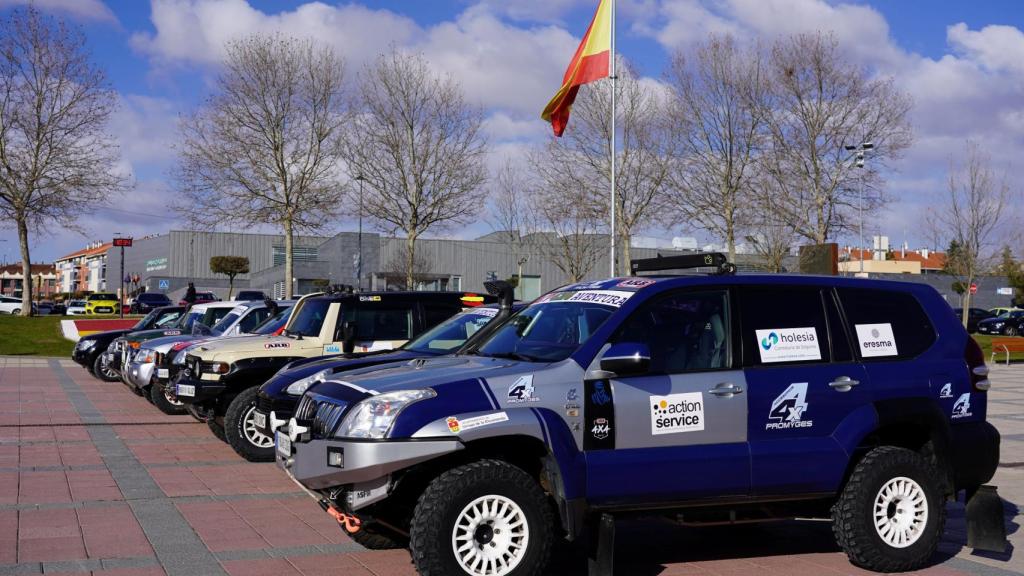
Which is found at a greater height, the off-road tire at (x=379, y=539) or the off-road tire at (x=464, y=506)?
the off-road tire at (x=464, y=506)

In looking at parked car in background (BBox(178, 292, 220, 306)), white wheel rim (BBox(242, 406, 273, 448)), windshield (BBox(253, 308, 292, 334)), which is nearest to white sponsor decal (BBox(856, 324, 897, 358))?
white wheel rim (BBox(242, 406, 273, 448))

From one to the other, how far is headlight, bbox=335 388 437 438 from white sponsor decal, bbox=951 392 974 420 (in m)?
3.62

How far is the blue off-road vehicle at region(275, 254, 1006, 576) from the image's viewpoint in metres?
5.62

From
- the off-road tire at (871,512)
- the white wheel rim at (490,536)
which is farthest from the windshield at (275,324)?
the off-road tire at (871,512)

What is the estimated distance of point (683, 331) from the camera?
6.39 meters

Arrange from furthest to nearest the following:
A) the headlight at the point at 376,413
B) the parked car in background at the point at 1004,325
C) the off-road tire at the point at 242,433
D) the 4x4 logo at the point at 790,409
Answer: the parked car in background at the point at 1004,325 < the off-road tire at the point at 242,433 < the 4x4 logo at the point at 790,409 < the headlight at the point at 376,413

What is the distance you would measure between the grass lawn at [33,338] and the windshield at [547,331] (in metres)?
28.0

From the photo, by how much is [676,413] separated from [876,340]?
5.57 ft

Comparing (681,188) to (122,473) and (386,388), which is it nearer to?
(122,473)

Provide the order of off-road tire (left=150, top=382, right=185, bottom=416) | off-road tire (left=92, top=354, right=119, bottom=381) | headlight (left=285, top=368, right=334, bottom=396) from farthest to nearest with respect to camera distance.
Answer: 1. off-road tire (left=92, top=354, right=119, bottom=381)
2. off-road tire (left=150, top=382, right=185, bottom=416)
3. headlight (left=285, top=368, right=334, bottom=396)

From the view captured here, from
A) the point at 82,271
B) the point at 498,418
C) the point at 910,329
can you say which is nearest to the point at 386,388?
the point at 498,418

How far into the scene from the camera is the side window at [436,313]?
11.9 meters

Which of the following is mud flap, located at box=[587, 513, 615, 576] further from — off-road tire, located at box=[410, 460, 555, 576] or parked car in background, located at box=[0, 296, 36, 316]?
parked car in background, located at box=[0, 296, 36, 316]

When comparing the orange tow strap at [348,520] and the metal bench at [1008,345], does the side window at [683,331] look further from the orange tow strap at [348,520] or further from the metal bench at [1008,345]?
the metal bench at [1008,345]
